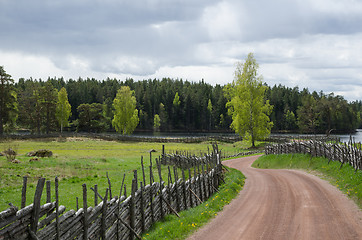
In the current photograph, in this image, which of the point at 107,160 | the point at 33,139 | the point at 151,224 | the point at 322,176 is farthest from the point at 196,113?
the point at 151,224

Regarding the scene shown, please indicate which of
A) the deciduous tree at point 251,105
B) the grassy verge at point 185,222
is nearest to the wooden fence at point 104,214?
the grassy verge at point 185,222

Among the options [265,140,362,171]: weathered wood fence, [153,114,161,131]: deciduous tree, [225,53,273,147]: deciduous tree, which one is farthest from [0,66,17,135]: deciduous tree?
[153,114,161,131]: deciduous tree

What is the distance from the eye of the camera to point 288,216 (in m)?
14.3

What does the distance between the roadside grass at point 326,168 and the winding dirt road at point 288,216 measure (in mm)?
735

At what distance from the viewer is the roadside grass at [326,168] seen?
1843cm

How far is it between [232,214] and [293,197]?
195 inches

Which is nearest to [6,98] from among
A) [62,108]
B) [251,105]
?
[62,108]

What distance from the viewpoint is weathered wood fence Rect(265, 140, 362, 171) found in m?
22.0

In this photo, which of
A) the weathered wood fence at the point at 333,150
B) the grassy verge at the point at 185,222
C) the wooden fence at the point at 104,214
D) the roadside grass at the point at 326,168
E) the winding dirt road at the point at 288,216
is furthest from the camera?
→ the weathered wood fence at the point at 333,150

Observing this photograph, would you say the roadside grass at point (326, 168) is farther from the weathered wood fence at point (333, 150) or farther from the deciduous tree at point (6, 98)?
the deciduous tree at point (6, 98)

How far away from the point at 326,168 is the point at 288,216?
14526 mm

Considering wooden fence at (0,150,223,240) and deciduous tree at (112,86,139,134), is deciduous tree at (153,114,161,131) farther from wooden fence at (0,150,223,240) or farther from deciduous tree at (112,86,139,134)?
wooden fence at (0,150,223,240)

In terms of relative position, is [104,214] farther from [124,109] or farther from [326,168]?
[124,109]

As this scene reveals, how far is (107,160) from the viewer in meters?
39.5
